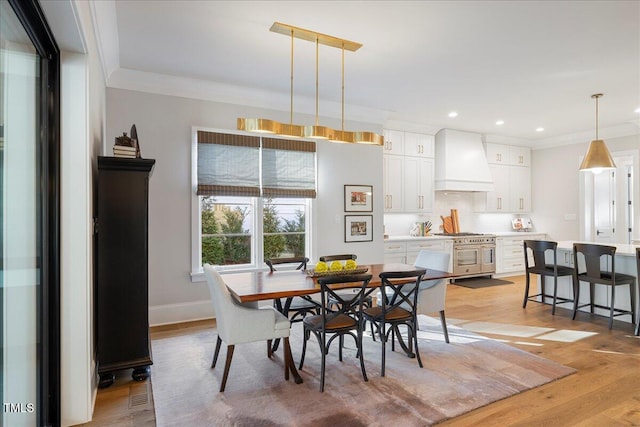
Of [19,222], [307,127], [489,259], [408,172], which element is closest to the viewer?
[19,222]

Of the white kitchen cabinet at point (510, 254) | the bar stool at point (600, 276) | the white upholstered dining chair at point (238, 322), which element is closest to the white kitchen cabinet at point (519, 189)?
the white kitchen cabinet at point (510, 254)

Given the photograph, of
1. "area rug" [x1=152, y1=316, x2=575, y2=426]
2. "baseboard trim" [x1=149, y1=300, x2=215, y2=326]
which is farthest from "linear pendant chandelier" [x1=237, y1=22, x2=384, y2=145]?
"baseboard trim" [x1=149, y1=300, x2=215, y2=326]

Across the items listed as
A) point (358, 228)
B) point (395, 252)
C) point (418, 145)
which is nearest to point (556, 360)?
point (358, 228)

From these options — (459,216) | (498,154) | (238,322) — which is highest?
(498,154)

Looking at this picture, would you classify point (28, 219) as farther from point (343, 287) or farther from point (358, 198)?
point (358, 198)

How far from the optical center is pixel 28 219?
6.22 feet

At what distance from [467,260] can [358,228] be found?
8.62 ft

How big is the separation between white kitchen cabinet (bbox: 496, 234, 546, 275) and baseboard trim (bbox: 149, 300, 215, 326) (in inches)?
223

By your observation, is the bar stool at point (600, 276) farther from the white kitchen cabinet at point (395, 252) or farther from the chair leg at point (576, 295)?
the white kitchen cabinet at point (395, 252)

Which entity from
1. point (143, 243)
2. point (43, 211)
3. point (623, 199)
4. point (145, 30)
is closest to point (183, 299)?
point (143, 243)

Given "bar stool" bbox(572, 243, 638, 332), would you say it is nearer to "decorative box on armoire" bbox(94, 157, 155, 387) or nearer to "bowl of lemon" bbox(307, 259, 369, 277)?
"bowl of lemon" bbox(307, 259, 369, 277)

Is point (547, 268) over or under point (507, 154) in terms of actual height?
under

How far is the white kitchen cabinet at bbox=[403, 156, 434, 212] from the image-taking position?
6.67 meters

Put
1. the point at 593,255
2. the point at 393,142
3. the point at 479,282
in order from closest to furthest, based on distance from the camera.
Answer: the point at 593,255, the point at 393,142, the point at 479,282
